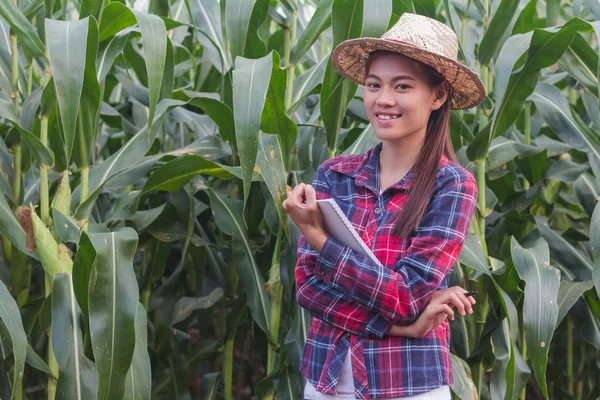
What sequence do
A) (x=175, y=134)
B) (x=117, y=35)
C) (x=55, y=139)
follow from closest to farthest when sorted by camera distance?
(x=117, y=35)
(x=55, y=139)
(x=175, y=134)

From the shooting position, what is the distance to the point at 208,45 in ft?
8.34

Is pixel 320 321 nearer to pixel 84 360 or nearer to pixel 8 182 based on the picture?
pixel 84 360

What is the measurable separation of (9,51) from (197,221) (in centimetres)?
74

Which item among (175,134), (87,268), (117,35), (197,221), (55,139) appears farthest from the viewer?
(175,134)

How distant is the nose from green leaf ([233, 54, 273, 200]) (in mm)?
366

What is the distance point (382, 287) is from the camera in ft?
4.33

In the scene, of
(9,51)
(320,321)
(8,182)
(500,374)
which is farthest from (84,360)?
(500,374)

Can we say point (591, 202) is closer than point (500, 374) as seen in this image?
No

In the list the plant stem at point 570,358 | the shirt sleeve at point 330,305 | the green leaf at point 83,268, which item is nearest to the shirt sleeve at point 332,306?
the shirt sleeve at point 330,305

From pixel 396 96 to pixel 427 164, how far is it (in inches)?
5.3

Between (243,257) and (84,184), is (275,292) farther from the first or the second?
(84,184)

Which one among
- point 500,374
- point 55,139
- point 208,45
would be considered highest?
point 208,45

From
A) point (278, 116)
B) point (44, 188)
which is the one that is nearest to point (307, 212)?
point (278, 116)

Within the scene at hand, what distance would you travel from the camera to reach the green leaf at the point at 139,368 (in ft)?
6.05
